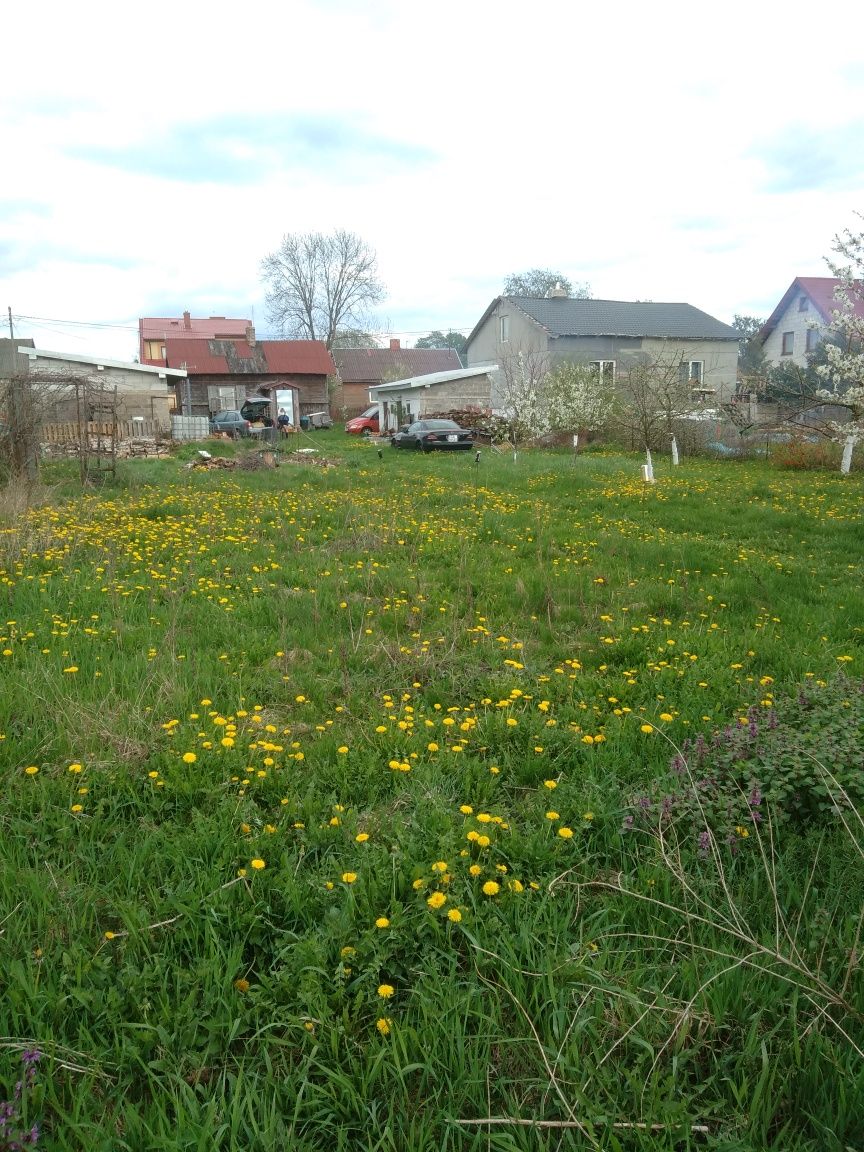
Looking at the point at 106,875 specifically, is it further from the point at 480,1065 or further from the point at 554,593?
the point at 554,593

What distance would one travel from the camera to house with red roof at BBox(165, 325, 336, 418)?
4894 centimetres

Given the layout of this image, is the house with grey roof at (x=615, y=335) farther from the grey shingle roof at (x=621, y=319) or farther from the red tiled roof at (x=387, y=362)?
the red tiled roof at (x=387, y=362)

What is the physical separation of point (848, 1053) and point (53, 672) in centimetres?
452

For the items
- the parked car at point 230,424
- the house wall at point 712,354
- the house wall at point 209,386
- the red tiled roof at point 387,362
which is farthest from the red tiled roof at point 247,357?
the house wall at point 712,354

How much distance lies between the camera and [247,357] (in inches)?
1989

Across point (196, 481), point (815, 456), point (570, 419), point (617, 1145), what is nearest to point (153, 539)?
point (196, 481)

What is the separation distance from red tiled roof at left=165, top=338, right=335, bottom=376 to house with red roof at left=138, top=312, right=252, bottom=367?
15610mm

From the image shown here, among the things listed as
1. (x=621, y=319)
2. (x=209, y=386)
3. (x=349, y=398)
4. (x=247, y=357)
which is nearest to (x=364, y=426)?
(x=247, y=357)

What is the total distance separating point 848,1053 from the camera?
2141 mm

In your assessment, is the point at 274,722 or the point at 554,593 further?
the point at 554,593

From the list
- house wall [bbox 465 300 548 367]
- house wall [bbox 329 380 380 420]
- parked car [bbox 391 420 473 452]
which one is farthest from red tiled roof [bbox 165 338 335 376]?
parked car [bbox 391 420 473 452]

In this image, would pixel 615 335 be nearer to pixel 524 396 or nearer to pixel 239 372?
pixel 524 396

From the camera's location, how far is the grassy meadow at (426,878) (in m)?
2.14

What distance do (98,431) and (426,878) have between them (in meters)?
17.7
